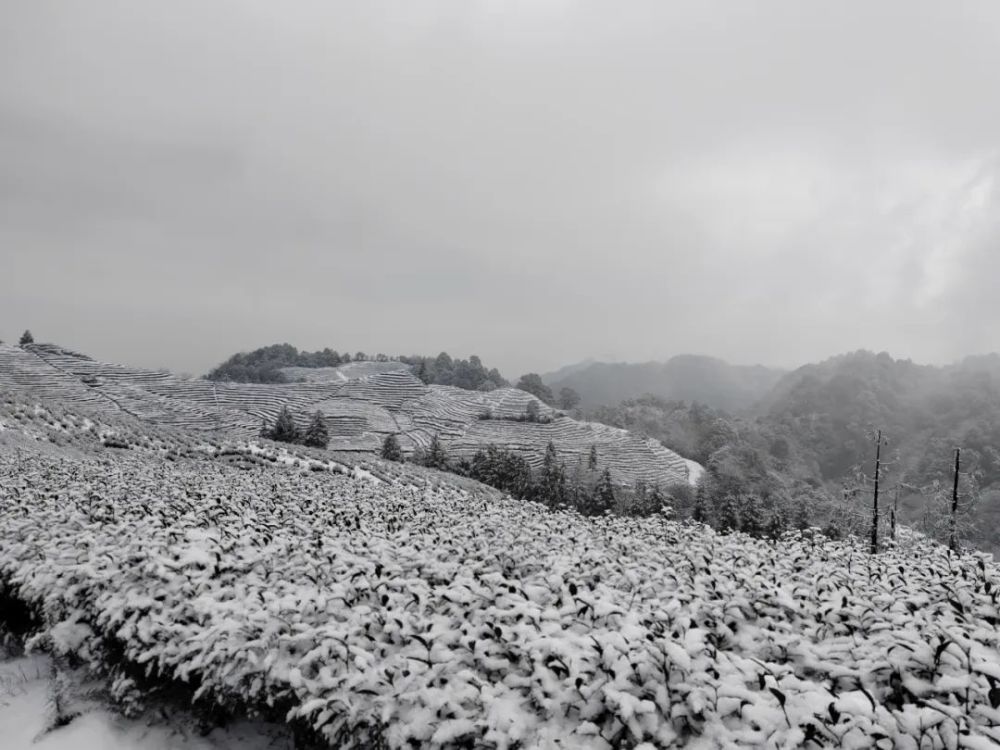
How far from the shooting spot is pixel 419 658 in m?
3.58

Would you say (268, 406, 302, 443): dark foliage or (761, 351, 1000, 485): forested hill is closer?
(268, 406, 302, 443): dark foliage

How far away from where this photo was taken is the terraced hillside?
224 ft

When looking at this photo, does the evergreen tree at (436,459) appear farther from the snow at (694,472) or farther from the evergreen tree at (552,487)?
the snow at (694,472)

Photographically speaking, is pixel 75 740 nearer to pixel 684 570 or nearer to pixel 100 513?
pixel 100 513

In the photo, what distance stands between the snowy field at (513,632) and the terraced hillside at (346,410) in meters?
→ 57.2

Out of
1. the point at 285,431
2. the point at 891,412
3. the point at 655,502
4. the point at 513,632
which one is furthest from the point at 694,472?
the point at 891,412

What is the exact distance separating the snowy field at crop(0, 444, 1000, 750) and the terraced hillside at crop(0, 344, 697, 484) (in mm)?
57158

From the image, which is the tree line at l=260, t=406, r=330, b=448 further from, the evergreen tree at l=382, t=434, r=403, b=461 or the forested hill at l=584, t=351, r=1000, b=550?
the forested hill at l=584, t=351, r=1000, b=550

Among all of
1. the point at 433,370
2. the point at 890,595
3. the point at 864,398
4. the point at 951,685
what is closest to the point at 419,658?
the point at 951,685

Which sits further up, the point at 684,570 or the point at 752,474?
the point at 684,570

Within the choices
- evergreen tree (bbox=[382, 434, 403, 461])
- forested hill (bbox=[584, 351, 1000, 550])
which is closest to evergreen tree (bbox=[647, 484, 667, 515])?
evergreen tree (bbox=[382, 434, 403, 461])

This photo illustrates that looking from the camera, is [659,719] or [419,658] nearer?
[659,719]

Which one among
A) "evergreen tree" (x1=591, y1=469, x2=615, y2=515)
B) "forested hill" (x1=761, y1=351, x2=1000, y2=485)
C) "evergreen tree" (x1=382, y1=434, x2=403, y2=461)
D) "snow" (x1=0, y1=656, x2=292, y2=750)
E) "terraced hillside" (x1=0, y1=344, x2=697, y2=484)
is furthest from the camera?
"forested hill" (x1=761, y1=351, x2=1000, y2=485)

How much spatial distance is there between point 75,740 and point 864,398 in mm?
193538
